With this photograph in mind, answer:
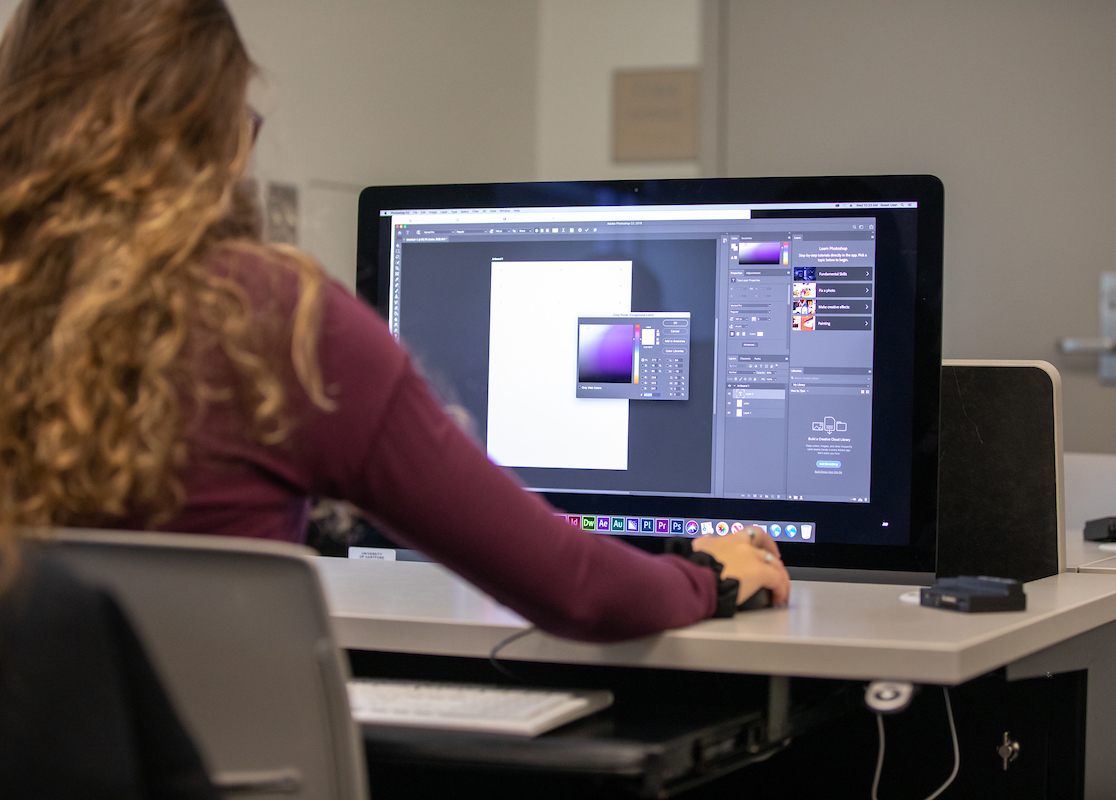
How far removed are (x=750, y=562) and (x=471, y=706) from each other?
0.98ft

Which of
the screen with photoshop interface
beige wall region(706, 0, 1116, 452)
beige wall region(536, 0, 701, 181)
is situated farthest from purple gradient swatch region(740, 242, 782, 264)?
beige wall region(536, 0, 701, 181)

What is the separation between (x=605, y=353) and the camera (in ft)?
3.66

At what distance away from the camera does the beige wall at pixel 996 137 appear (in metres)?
2.59

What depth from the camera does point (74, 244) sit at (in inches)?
24.8

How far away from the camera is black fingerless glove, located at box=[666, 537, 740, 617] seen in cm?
85

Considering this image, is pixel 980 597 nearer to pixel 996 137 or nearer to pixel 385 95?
pixel 996 137

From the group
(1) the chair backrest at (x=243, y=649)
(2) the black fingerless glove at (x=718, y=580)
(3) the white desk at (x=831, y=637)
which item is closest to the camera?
(1) the chair backrest at (x=243, y=649)

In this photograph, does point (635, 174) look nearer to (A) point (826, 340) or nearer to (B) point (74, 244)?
(A) point (826, 340)

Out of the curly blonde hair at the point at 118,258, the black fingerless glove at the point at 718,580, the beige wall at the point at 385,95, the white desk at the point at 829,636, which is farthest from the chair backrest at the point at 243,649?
the beige wall at the point at 385,95

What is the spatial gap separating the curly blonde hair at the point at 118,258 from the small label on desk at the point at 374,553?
58 centimetres

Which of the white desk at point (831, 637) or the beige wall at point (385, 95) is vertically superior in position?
the beige wall at point (385, 95)

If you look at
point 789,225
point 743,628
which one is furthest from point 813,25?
point 743,628

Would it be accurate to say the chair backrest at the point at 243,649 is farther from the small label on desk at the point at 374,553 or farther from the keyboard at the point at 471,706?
the small label on desk at the point at 374,553

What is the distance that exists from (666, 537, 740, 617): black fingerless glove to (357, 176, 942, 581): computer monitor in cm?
20
